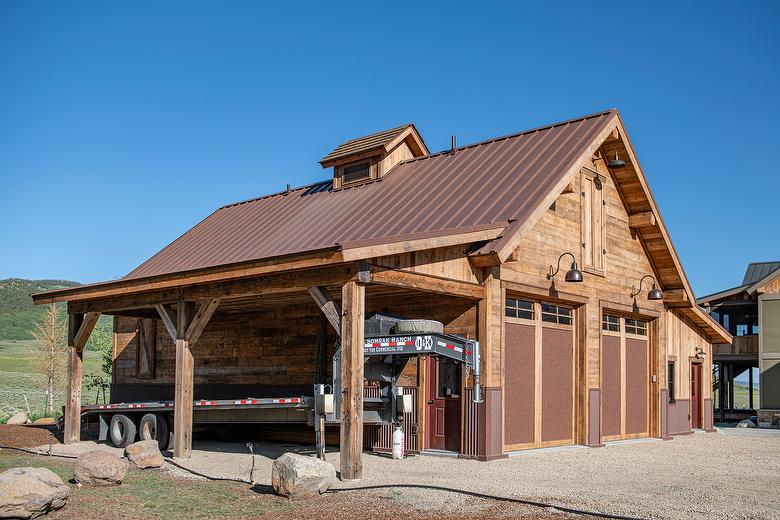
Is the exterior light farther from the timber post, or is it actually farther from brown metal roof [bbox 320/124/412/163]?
the timber post

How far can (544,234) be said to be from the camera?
1806 cm

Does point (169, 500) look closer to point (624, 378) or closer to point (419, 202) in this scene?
point (419, 202)

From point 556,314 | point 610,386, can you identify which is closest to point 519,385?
point 556,314

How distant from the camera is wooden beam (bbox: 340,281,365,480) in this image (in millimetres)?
12445

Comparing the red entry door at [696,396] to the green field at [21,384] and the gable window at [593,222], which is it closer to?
the gable window at [593,222]

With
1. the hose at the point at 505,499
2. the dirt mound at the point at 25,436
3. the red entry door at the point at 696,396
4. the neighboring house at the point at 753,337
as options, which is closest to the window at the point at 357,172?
the dirt mound at the point at 25,436

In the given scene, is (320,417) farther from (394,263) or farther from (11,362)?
(11,362)

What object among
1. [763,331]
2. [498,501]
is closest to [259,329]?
[498,501]

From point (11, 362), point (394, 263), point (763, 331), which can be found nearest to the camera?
point (394, 263)

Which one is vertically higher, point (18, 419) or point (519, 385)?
point (519, 385)

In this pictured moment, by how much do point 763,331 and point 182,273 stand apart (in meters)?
25.3

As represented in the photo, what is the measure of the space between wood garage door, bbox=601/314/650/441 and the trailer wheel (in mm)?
9982

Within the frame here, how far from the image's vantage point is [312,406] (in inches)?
590

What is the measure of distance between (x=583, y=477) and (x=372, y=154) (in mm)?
10568
